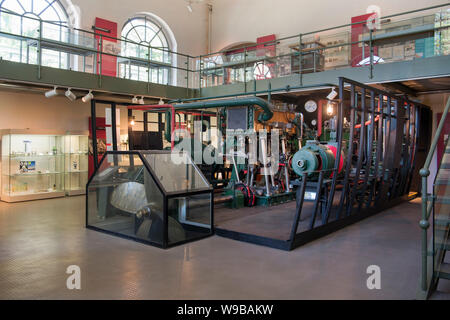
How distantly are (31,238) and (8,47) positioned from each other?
4602 mm

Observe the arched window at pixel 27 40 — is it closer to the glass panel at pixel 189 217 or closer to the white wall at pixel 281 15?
the glass panel at pixel 189 217

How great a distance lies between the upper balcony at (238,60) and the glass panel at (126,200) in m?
3.81

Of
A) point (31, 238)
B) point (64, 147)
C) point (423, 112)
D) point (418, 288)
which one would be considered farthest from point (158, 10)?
point (418, 288)

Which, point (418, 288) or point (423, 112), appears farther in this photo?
point (423, 112)

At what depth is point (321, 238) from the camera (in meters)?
5.63

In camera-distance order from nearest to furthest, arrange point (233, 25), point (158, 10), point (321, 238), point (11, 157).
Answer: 1. point (321, 238)
2. point (11, 157)
3. point (158, 10)
4. point (233, 25)

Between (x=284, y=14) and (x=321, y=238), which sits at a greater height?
(x=284, y=14)

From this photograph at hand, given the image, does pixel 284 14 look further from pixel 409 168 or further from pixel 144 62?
pixel 409 168

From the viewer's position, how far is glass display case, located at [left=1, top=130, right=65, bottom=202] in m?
8.96

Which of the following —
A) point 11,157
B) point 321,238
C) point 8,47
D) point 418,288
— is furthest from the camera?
point 11,157

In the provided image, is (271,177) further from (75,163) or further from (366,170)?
(75,163)

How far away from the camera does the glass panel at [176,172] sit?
5.27 meters

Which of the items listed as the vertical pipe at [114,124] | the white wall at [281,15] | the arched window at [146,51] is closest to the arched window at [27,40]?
the arched window at [146,51]

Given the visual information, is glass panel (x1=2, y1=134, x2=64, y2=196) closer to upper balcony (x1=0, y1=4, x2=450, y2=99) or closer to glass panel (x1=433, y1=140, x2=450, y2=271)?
upper balcony (x1=0, y1=4, x2=450, y2=99)
